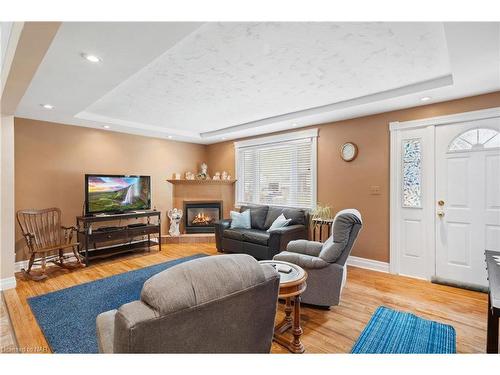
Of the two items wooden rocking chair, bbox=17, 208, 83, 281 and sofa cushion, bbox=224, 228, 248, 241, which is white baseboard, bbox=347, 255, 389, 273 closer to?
sofa cushion, bbox=224, 228, 248, 241

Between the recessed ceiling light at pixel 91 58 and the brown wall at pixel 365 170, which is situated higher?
the recessed ceiling light at pixel 91 58

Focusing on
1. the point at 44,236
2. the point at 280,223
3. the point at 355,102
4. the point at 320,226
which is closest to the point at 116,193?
the point at 44,236

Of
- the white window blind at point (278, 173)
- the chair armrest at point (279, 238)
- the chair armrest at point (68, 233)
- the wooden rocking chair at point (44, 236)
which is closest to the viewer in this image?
the wooden rocking chair at point (44, 236)

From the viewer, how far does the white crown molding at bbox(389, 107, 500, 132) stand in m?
3.04

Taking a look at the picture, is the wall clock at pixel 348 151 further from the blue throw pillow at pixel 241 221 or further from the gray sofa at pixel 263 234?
the blue throw pillow at pixel 241 221

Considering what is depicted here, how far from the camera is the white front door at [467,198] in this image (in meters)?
3.05

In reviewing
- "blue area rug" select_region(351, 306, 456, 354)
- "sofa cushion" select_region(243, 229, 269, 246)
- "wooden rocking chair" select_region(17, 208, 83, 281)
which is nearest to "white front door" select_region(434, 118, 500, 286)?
"blue area rug" select_region(351, 306, 456, 354)

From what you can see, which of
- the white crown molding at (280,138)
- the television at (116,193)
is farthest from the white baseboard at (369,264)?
the television at (116,193)

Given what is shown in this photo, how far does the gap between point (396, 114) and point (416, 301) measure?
2.50 m

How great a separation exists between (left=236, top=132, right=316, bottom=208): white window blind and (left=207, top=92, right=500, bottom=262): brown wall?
0.26 m

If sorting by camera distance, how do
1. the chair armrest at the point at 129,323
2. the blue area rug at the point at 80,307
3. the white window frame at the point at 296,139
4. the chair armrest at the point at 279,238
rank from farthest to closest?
the white window frame at the point at 296,139, the chair armrest at the point at 279,238, the blue area rug at the point at 80,307, the chair armrest at the point at 129,323

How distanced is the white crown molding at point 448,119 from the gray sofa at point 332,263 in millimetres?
1877
